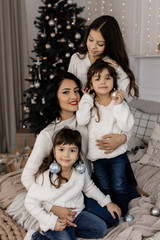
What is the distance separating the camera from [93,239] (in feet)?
4.64

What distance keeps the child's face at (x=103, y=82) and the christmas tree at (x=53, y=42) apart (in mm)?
1602

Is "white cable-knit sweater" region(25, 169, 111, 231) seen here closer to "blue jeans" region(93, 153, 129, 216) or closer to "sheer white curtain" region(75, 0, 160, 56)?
"blue jeans" region(93, 153, 129, 216)

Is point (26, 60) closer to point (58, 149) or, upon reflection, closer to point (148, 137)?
point (148, 137)

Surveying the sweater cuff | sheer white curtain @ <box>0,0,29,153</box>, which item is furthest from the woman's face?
sheer white curtain @ <box>0,0,29,153</box>

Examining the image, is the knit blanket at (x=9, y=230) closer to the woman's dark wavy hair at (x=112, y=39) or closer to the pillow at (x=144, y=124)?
the woman's dark wavy hair at (x=112, y=39)

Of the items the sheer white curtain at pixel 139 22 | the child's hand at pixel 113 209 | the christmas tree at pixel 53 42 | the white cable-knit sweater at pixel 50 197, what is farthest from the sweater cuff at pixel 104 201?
the sheer white curtain at pixel 139 22

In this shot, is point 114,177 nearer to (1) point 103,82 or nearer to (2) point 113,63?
(1) point 103,82

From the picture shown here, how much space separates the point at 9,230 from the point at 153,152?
4.39 feet

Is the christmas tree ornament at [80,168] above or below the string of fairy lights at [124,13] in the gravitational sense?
below

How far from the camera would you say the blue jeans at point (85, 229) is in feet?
4.53

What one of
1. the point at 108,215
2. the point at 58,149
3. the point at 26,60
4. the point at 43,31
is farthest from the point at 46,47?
the point at 108,215

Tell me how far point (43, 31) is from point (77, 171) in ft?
7.34

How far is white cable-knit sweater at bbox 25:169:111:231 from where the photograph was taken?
4.44 feet

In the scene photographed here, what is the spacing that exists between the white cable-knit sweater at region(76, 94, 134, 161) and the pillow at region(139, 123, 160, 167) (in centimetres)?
77
